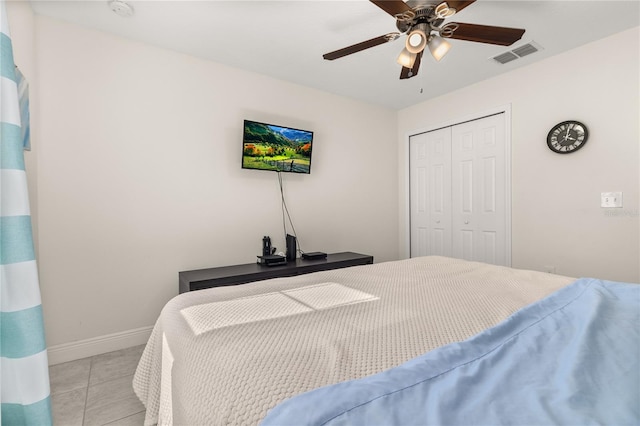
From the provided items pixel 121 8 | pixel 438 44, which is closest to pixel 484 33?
pixel 438 44

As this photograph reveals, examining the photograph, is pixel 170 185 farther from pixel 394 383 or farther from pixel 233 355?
pixel 394 383

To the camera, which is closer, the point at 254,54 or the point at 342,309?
the point at 342,309

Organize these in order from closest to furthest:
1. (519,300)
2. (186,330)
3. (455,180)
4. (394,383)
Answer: (394,383)
(186,330)
(519,300)
(455,180)

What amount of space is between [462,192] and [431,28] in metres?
2.22

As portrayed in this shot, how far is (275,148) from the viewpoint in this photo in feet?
10.2

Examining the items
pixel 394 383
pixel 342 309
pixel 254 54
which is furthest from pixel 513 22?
pixel 394 383

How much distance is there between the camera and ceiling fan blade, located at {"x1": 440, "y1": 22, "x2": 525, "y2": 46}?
69.6 inches

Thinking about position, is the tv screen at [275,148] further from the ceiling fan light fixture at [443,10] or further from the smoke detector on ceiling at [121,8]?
the ceiling fan light fixture at [443,10]

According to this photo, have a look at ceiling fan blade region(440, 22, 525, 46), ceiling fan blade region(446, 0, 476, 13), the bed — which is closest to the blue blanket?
the bed

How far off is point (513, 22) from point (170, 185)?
313 cm

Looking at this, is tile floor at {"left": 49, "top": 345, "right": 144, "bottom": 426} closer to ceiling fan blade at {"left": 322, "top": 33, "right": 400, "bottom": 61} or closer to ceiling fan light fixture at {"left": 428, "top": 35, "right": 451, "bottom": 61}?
ceiling fan blade at {"left": 322, "top": 33, "right": 400, "bottom": 61}

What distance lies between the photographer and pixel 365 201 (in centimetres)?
401

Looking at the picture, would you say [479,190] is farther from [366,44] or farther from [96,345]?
[96,345]

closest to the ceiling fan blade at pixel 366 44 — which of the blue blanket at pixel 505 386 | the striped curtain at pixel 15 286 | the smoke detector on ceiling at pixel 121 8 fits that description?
the smoke detector on ceiling at pixel 121 8
